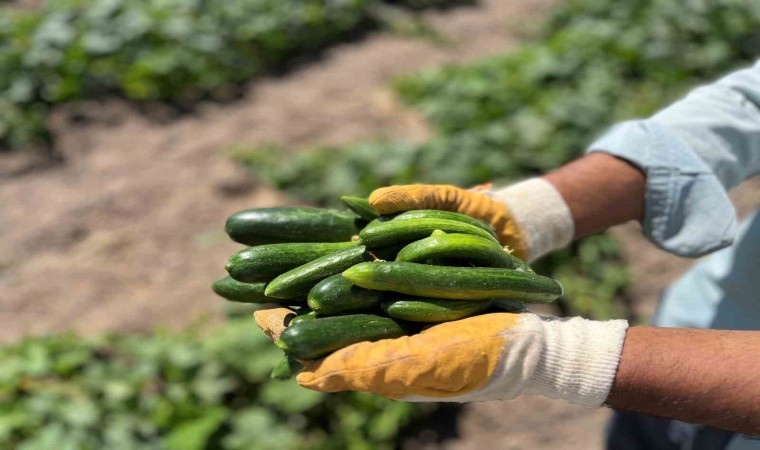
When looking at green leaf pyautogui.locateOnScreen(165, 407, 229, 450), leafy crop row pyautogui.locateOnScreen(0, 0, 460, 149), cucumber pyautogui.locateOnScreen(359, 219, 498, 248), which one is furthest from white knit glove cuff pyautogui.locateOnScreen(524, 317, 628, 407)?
leafy crop row pyautogui.locateOnScreen(0, 0, 460, 149)

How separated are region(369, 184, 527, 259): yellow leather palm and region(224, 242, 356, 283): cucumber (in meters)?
0.25

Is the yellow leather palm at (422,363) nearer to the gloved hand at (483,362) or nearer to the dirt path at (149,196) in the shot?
the gloved hand at (483,362)

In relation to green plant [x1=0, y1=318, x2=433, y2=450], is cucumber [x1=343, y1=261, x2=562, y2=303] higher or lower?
higher

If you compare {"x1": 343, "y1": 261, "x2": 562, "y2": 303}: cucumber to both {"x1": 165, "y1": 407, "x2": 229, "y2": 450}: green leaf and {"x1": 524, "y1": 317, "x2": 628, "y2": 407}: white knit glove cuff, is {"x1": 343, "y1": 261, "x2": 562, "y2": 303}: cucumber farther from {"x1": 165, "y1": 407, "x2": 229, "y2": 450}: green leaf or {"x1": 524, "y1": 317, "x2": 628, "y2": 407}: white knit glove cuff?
{"x1": 165, "y1": 407, "x2": 229, "y2": 450}: green leaf

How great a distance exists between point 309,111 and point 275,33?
Answer: 4.97 ft

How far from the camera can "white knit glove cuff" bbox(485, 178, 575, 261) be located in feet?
10.5

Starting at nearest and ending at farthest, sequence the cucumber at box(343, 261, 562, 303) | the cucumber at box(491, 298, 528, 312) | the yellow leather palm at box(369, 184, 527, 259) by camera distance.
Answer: the cucumber at box(343, 261, 562, 303), the cucumber at box(491, 298, 528, 312), the yellow leather palm at box(369, 184, 527, 259)

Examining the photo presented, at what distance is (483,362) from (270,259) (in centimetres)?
93

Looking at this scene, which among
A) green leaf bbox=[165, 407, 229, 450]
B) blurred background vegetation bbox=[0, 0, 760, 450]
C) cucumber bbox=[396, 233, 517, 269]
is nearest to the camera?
cucumber bbox=[396, 233, 517, 269]

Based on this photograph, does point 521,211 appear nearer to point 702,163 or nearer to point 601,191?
point 601,191

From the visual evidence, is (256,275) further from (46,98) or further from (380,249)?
(46,98)

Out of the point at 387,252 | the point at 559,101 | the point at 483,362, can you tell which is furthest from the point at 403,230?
the point at 559,101

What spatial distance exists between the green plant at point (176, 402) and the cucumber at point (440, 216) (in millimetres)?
2319

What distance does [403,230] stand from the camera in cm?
268
